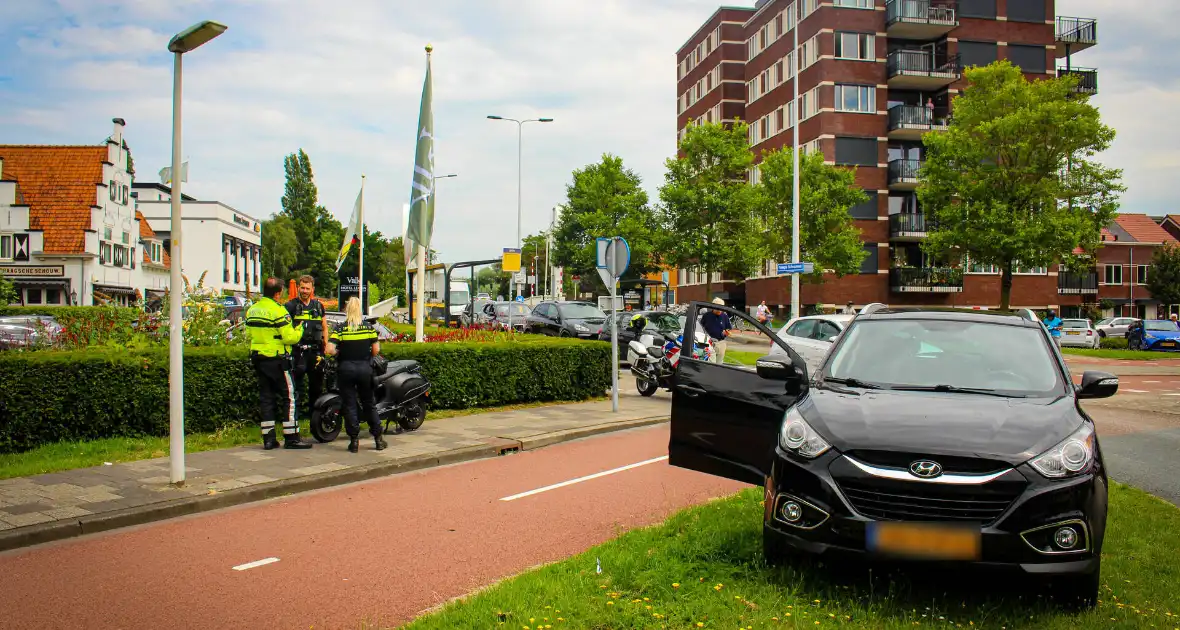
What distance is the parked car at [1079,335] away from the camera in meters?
36.7

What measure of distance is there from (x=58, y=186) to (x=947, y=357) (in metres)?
57.1

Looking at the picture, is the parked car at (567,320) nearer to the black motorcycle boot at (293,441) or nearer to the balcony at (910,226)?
the black motorcycle boot at (293,441)

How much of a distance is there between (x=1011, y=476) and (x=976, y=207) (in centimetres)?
3649

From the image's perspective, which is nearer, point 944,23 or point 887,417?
point 887,417

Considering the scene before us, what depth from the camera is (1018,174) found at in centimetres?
3634

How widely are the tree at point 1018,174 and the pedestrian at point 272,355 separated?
111ft

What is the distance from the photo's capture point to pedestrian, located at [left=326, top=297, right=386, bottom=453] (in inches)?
361

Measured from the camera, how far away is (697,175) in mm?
40500

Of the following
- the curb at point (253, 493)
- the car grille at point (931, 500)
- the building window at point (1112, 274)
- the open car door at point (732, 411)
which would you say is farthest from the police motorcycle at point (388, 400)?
the building window at point (1112, 274)

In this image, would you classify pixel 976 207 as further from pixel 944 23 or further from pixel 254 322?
pixel 254 322

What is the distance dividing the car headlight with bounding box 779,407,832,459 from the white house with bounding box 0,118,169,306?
162 ft

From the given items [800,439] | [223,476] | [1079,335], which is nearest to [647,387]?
[223,476]

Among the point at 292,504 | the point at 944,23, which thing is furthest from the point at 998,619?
the point at 944,23

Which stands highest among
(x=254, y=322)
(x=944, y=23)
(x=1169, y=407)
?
(x=944, y=23)
